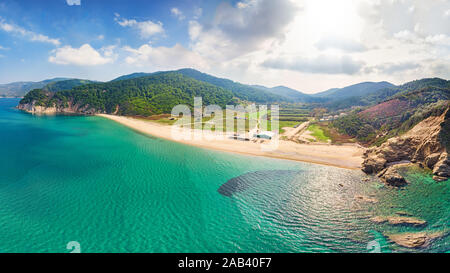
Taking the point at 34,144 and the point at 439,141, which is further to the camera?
the point at 34,144

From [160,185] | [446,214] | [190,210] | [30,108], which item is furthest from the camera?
[30,108]

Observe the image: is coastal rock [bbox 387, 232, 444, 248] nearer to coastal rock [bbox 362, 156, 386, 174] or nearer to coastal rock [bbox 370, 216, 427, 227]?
coastal rock [bbox 370, 216, 427, 227]

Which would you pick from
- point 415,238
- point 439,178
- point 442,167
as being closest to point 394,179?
point 439,178

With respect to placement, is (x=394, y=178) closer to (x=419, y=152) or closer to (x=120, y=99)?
(x=419, y=152)

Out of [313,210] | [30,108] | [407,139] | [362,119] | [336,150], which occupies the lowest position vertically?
[313,210]

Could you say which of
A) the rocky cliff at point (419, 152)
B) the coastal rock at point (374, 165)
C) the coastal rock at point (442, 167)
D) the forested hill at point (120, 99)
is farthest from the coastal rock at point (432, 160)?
the forested hill at point (120, 99)

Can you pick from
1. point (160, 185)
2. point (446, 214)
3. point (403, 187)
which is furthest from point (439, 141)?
point (160, 185)

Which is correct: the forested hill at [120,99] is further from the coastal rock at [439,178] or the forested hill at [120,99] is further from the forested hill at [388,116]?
the coastal rock at [439,178]

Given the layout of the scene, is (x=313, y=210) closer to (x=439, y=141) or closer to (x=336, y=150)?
(x=439, y=141)
